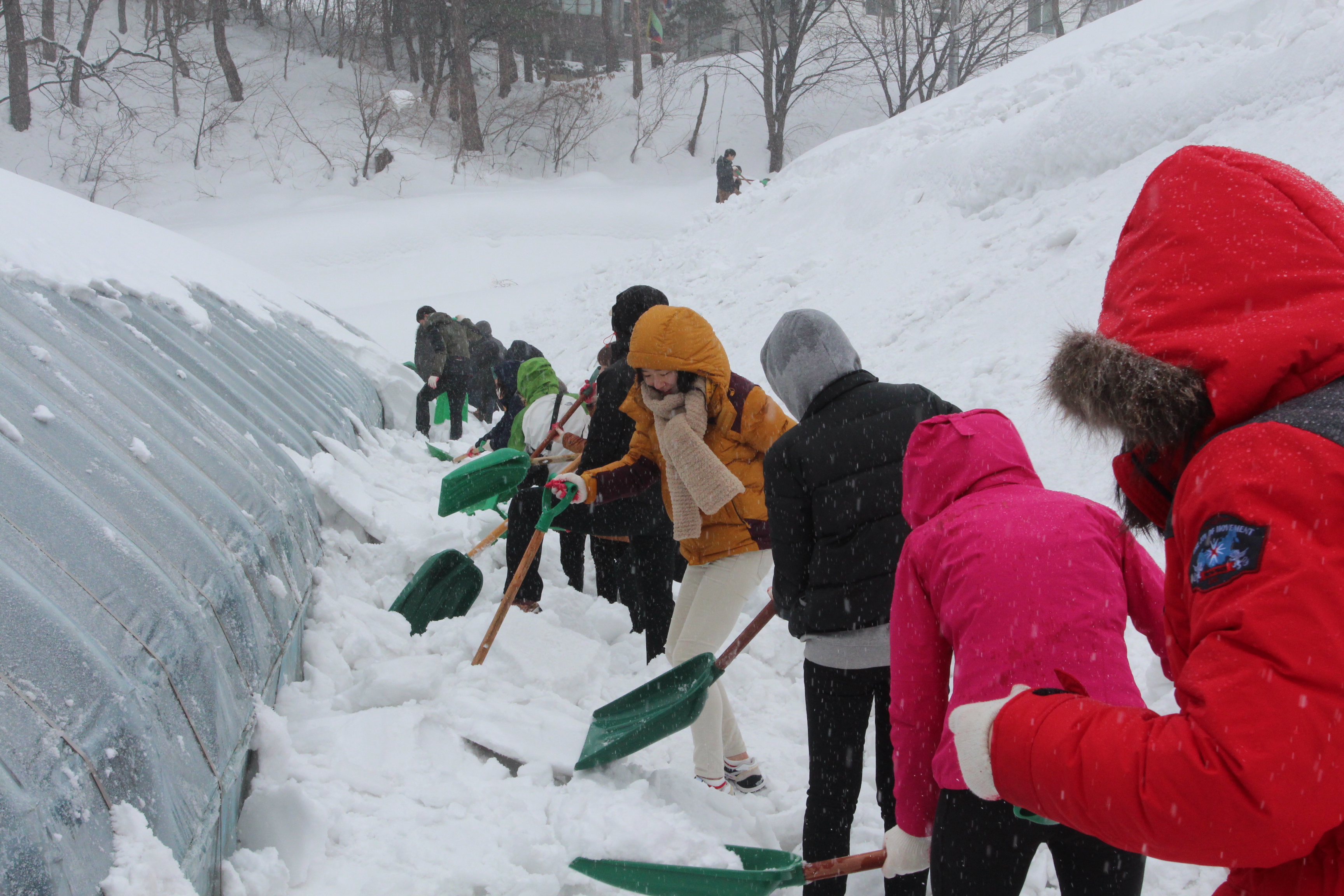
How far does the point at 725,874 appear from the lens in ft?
7.92

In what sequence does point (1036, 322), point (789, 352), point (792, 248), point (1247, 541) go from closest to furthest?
point (1247, 541) → point (789, 352) → point (1036, 322) → point (792, 248)

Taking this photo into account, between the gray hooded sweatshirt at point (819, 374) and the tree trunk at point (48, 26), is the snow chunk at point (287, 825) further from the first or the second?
the tree trunk at point (48, 26)

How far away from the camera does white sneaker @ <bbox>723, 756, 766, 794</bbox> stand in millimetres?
3279

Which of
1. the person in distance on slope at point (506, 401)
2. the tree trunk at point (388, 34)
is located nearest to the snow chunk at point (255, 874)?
the person in distance on slope at point (506, 401)

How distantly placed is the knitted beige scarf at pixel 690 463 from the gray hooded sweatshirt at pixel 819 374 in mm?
606

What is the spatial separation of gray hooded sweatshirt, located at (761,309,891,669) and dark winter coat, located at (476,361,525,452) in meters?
4.95

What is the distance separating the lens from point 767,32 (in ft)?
100

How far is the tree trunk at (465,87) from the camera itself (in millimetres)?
27547

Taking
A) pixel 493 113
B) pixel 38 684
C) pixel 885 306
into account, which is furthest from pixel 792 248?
pixel 493 113

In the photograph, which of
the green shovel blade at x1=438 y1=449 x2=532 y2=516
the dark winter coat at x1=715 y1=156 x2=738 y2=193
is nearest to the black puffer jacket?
the green shovel blade at x1=438 y1=449 x2=532 y2=516

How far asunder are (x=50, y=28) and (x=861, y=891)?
1370 inches

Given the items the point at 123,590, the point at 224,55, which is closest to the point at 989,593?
the point at 123,590

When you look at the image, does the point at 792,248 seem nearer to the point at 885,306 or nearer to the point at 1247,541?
the point at 885,306

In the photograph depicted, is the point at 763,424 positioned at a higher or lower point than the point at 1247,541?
lower
